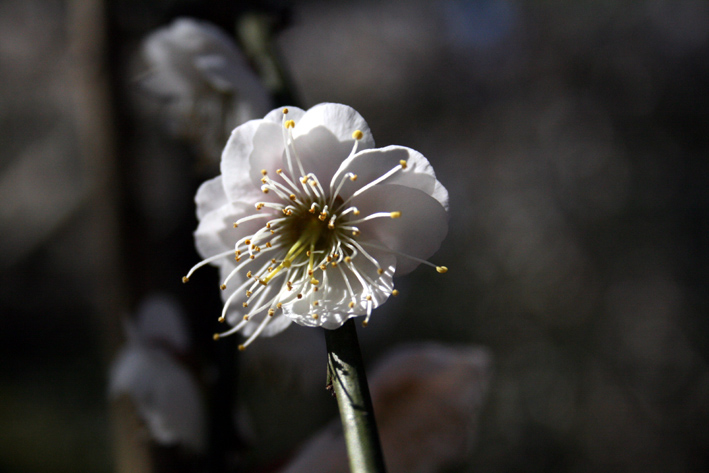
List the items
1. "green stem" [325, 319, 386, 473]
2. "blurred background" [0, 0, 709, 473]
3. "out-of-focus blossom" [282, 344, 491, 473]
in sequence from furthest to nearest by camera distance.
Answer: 1. "blurred background" [0, 0, 709, 473]
2. "out-of-focus blossom" [282, 344, 491, 473]
3. "green stem" [325, 319, 386, 473]

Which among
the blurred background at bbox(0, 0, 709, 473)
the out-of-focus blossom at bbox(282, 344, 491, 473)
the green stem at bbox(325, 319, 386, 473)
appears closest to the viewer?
the green stem at bbox(325, 319, 386, 473)

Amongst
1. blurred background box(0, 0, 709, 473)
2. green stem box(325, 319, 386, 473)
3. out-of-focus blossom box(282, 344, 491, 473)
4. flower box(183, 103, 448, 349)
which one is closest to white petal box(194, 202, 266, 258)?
flower box(183, 103, 448, 349)

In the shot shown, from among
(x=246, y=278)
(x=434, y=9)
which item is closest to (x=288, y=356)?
(x=246, y=278)

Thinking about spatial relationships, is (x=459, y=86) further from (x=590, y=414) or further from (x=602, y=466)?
(x=602, y=466)

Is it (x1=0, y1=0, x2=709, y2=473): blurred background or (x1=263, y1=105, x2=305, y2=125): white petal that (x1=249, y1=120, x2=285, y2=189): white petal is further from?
(x1=0, y1=0, x2=709, y2=473): blurred background

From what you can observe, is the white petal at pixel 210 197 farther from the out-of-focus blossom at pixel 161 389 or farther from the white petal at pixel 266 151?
the out-of-focus blossom at pixel 161 389

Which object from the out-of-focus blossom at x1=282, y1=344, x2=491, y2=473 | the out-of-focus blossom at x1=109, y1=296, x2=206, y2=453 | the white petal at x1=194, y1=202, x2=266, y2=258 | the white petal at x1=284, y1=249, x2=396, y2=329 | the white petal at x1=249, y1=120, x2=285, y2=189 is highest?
the white petal at x1=249, y1=120, x2=285, y2=189

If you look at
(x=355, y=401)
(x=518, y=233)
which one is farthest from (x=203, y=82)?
(x=518, y=233)
